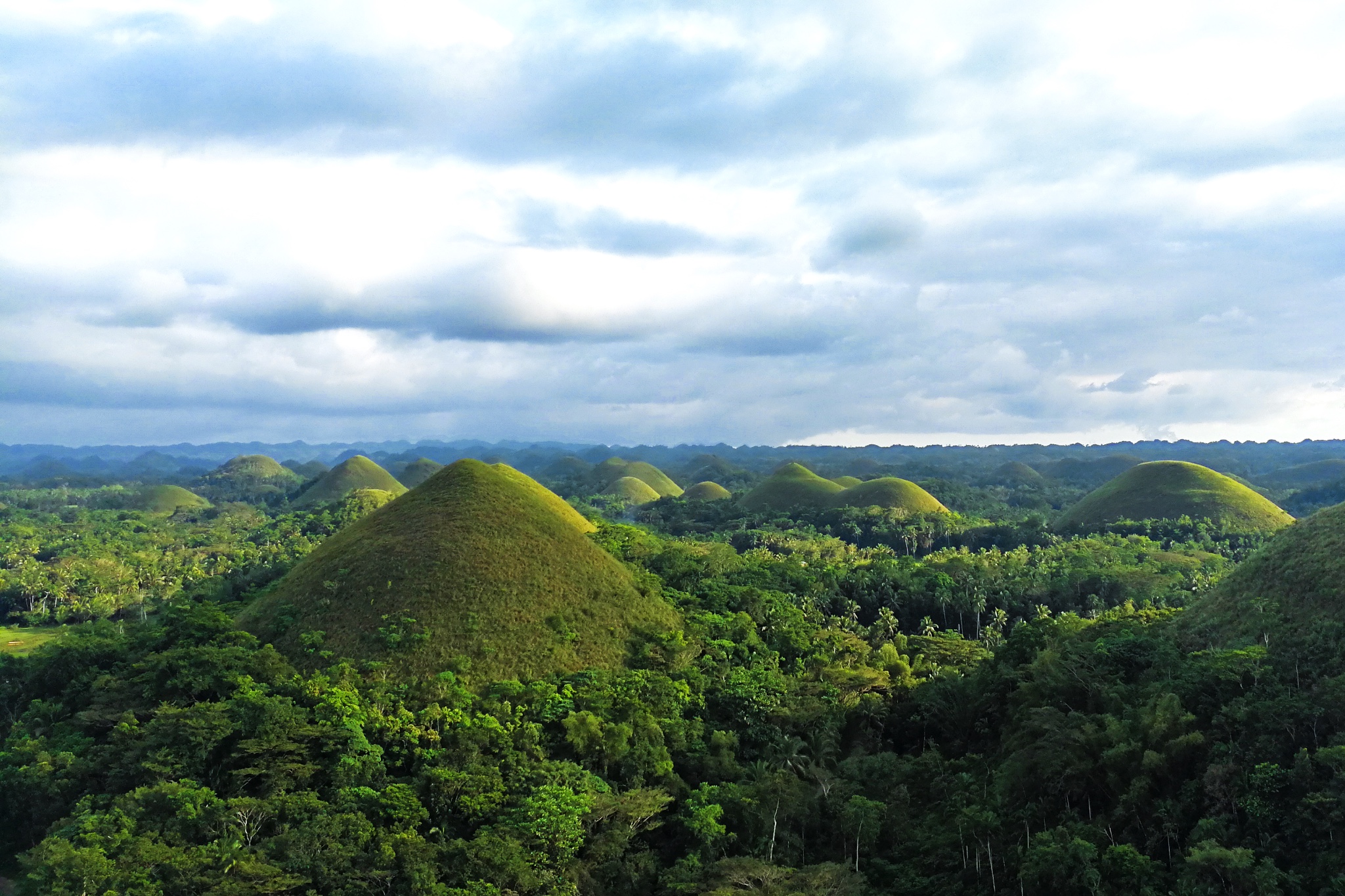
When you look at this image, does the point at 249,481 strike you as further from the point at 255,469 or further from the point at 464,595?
the point at 464,595

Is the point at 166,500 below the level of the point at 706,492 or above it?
below

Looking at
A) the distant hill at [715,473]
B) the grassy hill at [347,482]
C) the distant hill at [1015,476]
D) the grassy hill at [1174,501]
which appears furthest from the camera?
the distant hill at [715,473]

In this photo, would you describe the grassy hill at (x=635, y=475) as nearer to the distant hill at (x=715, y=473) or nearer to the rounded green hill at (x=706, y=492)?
the distant hill at (x=715, y=473)

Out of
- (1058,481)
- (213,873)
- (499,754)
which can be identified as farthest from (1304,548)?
(1058,481)

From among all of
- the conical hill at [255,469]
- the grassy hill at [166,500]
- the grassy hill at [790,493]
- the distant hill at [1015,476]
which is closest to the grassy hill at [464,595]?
the grassy hill at [790,493]

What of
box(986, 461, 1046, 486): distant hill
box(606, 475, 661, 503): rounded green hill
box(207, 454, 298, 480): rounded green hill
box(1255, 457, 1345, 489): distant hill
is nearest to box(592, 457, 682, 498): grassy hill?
box(606, 475, 661, 503): rounded green hill

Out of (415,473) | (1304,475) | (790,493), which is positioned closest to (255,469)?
(415,473)

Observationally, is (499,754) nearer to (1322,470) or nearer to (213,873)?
(213,873)
